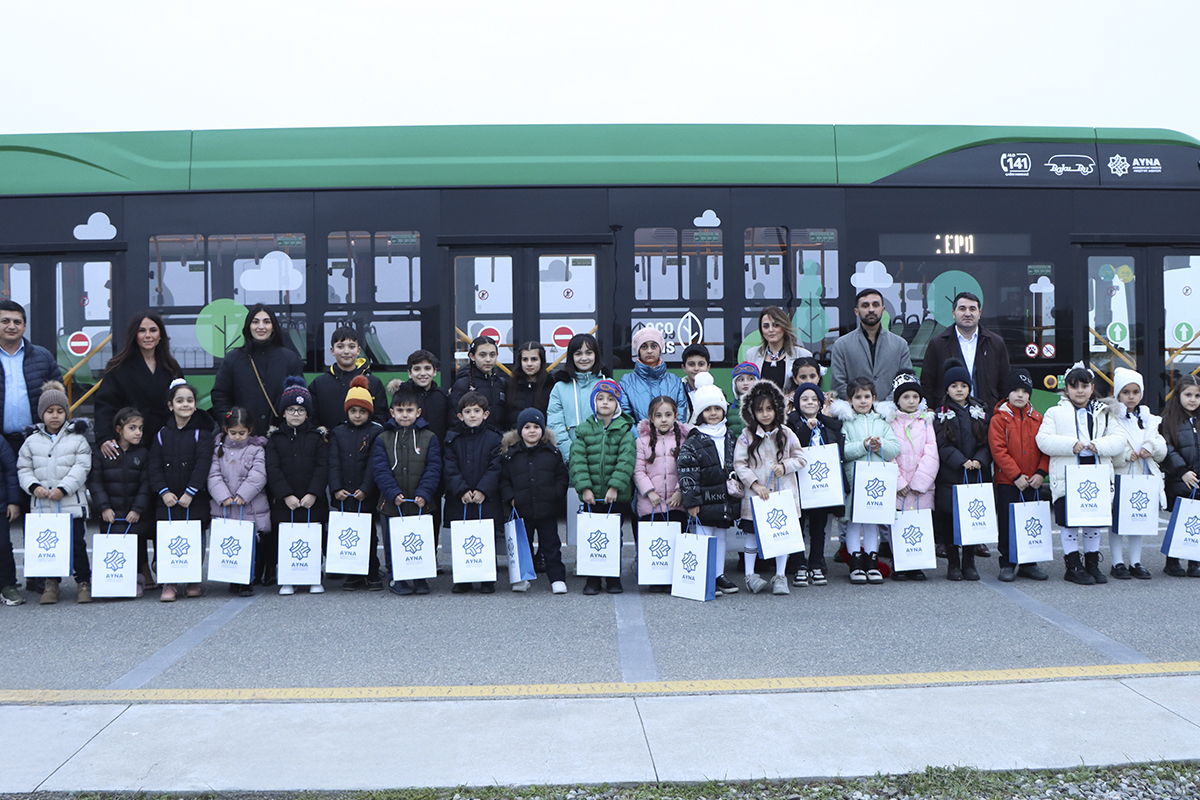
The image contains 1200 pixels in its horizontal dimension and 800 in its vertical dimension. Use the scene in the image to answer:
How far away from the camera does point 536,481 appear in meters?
6.59

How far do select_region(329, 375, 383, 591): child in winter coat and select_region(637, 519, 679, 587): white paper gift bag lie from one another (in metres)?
1.93

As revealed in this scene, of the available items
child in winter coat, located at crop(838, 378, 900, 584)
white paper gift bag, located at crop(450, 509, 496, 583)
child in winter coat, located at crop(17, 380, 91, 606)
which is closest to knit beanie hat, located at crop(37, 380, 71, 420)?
child in winter coat, located at crop(17, 380, 91, 606)

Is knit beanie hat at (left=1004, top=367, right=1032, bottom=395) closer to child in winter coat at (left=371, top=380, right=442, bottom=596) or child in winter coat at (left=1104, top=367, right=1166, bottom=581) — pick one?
child in winter coat at (left=1104, top=367, right=1166, bottom=581)

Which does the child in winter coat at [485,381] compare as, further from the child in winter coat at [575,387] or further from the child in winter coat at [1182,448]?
the child in winter coat at [1182,448]

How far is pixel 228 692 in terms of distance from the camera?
14.3 ft

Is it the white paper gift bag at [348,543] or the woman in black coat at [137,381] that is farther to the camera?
the woman in black coat at [137,381]

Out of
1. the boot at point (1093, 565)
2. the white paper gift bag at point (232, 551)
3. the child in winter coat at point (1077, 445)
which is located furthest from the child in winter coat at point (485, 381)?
the boot at point (1093, 565)

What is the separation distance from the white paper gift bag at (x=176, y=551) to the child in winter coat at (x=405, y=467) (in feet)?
4.20

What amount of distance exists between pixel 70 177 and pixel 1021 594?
920cm

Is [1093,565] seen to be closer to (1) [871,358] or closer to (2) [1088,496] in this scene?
(2) [1088,496]

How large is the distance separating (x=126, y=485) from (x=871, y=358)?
561 centimetres

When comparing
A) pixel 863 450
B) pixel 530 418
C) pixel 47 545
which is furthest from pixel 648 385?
pixel 47 545

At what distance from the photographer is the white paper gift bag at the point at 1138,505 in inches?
263

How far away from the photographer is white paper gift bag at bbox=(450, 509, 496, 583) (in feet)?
21.1
